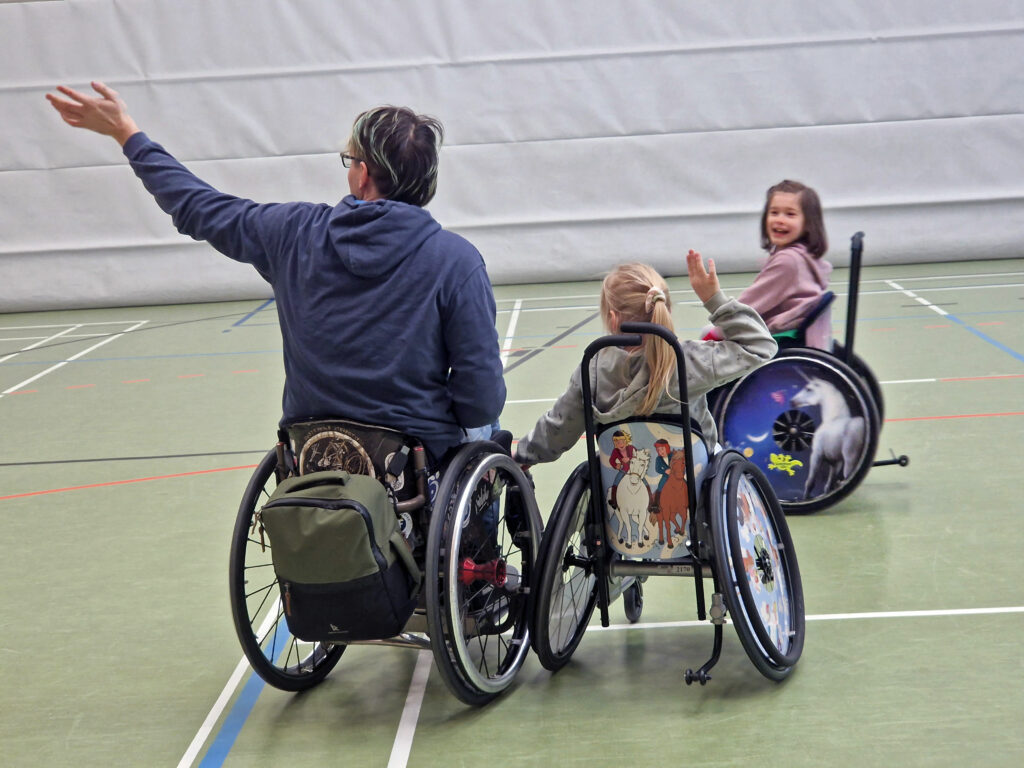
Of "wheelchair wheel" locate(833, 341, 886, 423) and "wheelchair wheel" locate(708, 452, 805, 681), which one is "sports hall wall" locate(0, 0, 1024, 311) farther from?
"wheelchair wheel" locate(708, 452, 805, 681)

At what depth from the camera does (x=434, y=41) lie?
920cm

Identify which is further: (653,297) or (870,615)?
(870,615)

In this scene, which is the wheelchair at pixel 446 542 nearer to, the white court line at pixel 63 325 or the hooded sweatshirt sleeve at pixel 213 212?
the hooded sweatshirt sleeve at pixel 213 212

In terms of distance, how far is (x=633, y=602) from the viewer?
2807 mm

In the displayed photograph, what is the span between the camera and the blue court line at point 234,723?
2.28m

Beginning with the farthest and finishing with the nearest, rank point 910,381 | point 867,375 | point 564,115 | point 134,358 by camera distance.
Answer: point 564,115 < point 134,358 < point 910,381 < point 867,375

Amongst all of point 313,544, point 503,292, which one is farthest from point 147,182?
point 503,292

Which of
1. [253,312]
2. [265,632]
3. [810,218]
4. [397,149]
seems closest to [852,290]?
[810,218]

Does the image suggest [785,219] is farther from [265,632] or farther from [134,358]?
[134,358]

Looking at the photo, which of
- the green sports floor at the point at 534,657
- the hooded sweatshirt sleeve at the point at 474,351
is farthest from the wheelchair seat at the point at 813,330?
the hooded sweatshirt sleeve at the point at 474,351

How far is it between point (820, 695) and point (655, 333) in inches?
34.7

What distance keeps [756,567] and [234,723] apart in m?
1.22

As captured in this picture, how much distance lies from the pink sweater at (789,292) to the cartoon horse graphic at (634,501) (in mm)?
1199

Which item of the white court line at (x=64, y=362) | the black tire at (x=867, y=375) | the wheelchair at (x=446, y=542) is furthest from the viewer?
the white court line at (x=64, y=362)
